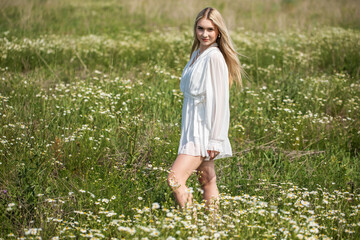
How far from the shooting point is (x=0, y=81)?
677cm

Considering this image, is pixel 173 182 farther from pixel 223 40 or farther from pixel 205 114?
pixel 223 40

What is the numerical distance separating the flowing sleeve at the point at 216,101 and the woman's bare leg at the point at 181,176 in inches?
8.5

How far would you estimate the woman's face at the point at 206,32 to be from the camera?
375cm

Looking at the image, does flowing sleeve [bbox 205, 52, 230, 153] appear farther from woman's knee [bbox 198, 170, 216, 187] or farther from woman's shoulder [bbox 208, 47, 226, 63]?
woman's knee [bbox 198, 170, 216, 187]

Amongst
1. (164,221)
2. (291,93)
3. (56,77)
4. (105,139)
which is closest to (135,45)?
(56,77)

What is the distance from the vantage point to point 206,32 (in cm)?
376

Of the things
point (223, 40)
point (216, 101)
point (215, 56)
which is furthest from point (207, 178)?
point (223, 40)

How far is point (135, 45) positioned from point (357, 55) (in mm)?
5227

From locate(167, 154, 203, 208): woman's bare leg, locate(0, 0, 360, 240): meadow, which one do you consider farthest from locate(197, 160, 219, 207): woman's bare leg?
locate(167, 154, 203, 208): woman's bare leg

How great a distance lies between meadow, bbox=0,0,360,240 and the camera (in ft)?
11.3

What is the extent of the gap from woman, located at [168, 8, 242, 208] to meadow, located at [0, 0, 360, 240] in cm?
22

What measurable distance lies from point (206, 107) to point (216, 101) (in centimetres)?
11

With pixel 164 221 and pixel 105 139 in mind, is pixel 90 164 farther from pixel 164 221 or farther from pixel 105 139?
pixel 164 221

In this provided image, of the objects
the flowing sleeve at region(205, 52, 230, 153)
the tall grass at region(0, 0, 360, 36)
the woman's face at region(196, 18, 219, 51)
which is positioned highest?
the tall grass at region(0, 0, 360, 36)
